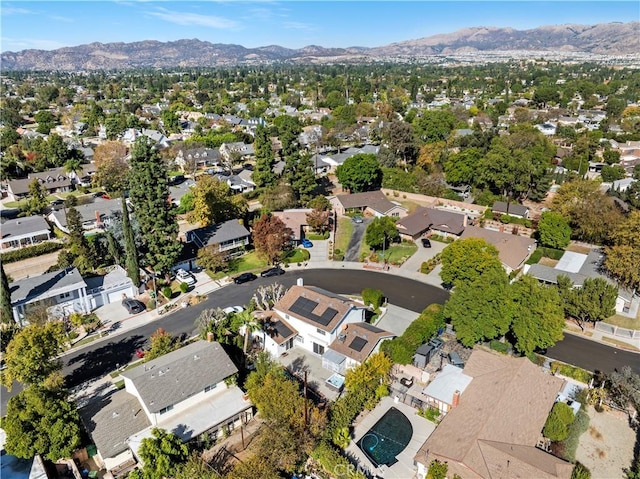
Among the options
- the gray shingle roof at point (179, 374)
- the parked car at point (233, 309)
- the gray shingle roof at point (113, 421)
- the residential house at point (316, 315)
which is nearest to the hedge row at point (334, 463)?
the gray shingle roof at point (179, 374)

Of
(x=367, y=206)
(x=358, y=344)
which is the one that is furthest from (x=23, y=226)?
(x=358, y=344)

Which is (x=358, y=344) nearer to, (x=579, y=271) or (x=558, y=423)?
(x=558, y=423)

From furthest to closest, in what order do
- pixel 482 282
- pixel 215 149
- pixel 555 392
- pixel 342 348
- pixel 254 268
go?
pixel 215 149
pixel 254 268
pixel 482 282
pixel 342 348
pixel 555 392

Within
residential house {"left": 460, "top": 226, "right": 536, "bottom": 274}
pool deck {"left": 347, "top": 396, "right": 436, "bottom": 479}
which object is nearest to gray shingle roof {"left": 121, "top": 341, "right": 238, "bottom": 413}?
pool deck {"left": 347, "top": 396, "right": 436, "bottom": 479}

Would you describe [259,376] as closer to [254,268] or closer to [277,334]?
[277,334]

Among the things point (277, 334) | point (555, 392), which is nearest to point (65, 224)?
point (277, 334)

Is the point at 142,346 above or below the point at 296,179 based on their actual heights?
below

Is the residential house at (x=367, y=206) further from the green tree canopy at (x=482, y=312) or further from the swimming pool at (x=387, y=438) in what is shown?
the swimming pool at (x=387, y=438)

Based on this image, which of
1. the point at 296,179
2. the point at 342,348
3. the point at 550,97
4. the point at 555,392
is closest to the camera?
the point at 555,392
